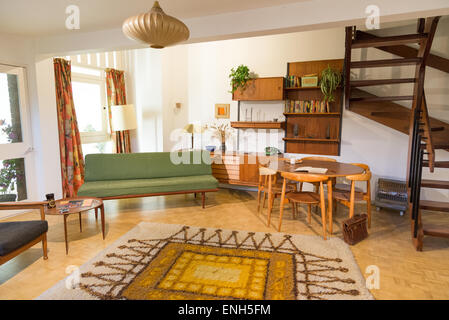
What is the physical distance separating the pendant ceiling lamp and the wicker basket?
366cm

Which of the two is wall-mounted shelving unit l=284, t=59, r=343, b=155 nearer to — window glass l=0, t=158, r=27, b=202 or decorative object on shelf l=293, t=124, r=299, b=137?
decorative object on shelf l=293, t=124, r=299, b=137

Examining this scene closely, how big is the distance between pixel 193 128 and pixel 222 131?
570 mm

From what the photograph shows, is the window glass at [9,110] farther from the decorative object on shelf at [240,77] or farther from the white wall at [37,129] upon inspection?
the decorative object on shelf at [240,77]

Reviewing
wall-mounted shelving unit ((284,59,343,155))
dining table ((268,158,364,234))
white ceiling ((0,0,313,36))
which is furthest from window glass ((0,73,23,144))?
wall-mounted shelving unit ((284,59,343,155))

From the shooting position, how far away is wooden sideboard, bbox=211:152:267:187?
489 centimetres

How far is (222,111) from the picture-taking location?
5.49m

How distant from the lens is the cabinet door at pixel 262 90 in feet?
15.8

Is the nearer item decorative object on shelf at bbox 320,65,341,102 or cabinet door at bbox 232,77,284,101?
decorative object on shelf at bbox 320,65,341,102

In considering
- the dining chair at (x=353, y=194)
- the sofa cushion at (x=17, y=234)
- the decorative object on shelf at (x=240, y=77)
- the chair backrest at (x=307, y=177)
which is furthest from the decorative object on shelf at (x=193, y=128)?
the sofa cushion at (x=17, y=234)

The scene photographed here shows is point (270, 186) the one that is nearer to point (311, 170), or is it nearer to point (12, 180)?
point (311, 170)

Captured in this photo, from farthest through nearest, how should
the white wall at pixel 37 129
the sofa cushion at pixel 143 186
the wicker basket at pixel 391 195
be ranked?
the wicker basket at pixel 391 195 < the white wall at pixel 37 129 < the sofa cushion at pixel 143 186

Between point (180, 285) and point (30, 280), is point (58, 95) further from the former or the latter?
point (180, 285)

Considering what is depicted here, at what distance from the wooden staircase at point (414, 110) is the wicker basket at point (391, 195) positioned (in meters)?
0.50
